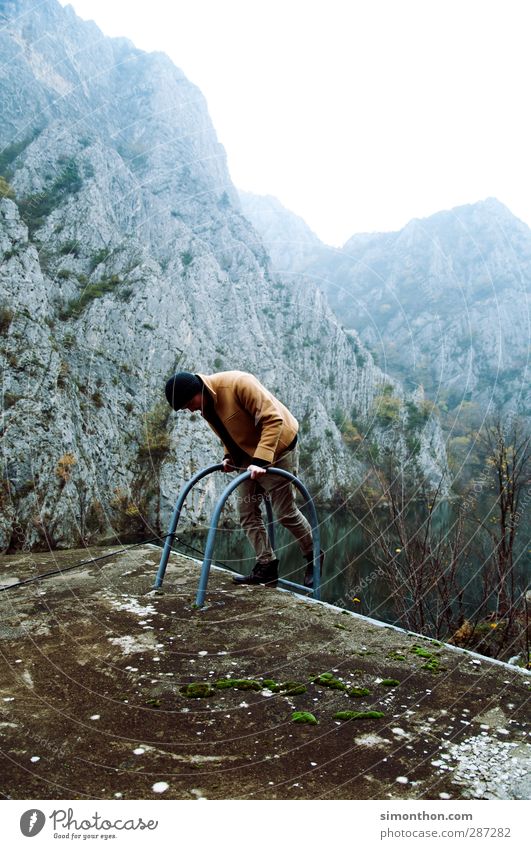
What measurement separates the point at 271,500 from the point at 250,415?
32.8 inches

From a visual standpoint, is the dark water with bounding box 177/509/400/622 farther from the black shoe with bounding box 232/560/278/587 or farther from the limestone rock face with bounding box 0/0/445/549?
the black shoe with bounding box 232/560/278/587

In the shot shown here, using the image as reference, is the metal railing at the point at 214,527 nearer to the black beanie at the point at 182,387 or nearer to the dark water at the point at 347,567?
the black beanie at the point at 182,387

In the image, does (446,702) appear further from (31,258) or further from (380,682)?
(31,258)

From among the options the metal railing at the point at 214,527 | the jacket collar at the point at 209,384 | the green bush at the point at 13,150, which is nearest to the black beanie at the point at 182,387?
the jacket collar at the point at 209,384

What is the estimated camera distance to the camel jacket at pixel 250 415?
4133 mm

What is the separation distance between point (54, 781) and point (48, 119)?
28752 mm

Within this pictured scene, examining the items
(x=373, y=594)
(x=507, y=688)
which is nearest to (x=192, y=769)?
(x=507, y=688)

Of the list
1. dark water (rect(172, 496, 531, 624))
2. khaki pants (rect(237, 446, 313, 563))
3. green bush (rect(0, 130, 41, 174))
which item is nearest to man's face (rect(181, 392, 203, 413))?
khaki pants (rect(237, 446, 313, 563))

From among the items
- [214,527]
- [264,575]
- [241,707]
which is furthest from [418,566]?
[241,707]

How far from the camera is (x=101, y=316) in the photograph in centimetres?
2752

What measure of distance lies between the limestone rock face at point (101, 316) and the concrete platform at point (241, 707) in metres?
9.89

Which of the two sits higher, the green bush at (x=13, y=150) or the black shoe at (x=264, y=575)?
the green bush at (x=13, y=150)

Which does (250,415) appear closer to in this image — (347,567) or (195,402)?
(195,402)

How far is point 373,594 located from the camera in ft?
63.0
